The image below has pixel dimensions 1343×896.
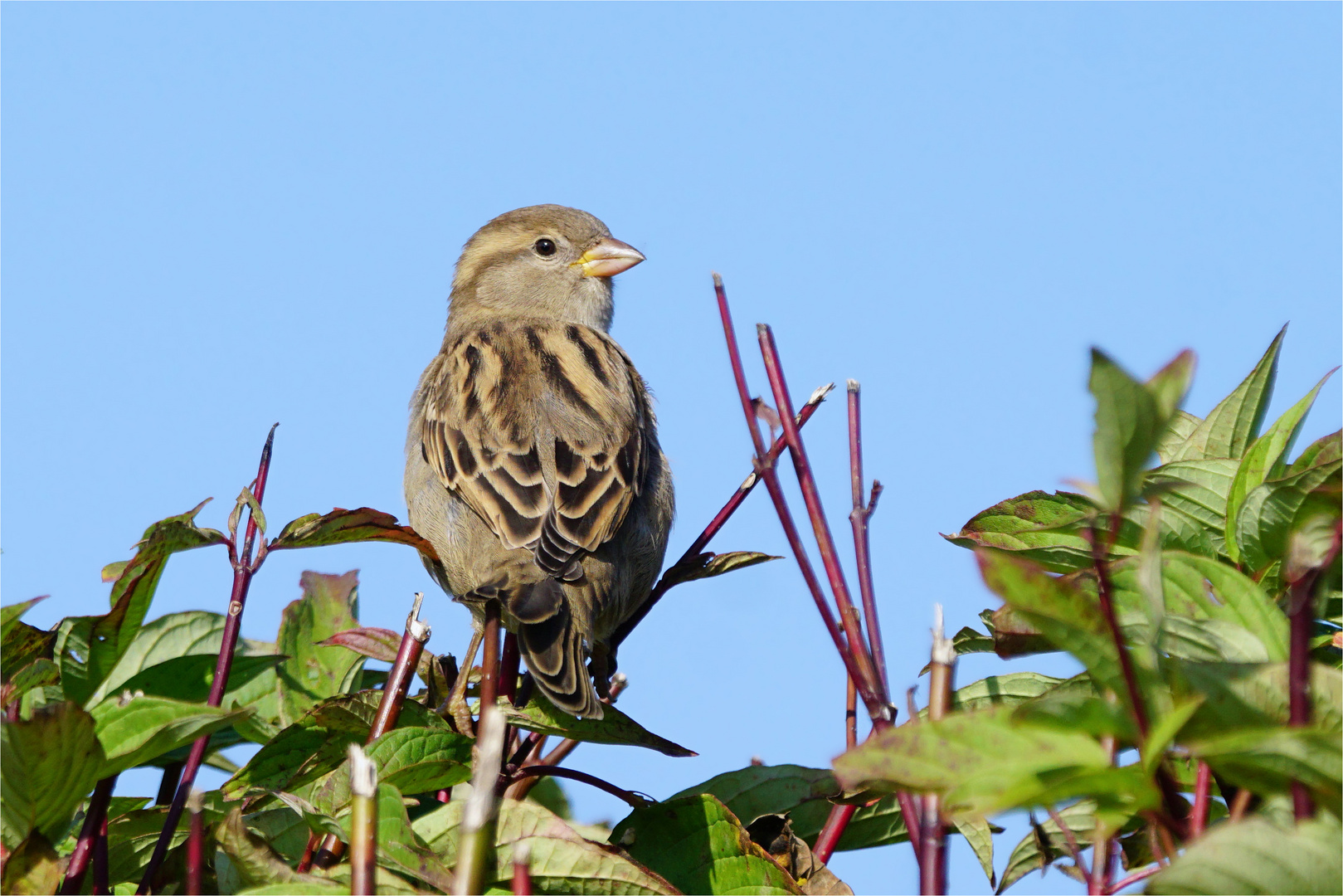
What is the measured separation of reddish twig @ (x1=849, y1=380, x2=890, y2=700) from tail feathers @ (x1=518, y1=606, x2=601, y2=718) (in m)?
0.64

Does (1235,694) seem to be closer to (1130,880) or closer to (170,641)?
(1130,880)

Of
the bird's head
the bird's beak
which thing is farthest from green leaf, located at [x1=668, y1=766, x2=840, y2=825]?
the bird's beak

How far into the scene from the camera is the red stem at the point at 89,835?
5.24 ft

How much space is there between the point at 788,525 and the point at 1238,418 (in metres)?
0.74

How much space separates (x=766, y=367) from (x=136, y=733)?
86cm

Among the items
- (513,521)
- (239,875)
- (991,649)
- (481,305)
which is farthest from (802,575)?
(481,305)

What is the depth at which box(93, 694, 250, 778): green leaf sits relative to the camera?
55.8 inches

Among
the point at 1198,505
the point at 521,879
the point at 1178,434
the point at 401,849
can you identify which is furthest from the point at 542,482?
the point at 521,879

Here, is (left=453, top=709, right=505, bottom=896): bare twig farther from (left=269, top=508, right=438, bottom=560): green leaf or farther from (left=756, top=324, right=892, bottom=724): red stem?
(left=269, top=508, right=438, bottom=560): green leaf

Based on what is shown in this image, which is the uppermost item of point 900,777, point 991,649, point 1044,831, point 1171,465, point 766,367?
point 766,367

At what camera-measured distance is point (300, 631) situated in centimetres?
246

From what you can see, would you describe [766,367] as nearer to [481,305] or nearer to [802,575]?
[802,575]

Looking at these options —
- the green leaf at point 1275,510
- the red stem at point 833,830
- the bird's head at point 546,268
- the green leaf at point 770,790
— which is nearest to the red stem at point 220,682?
the green leaf at point 770,790

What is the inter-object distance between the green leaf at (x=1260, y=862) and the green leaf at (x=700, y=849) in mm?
765
